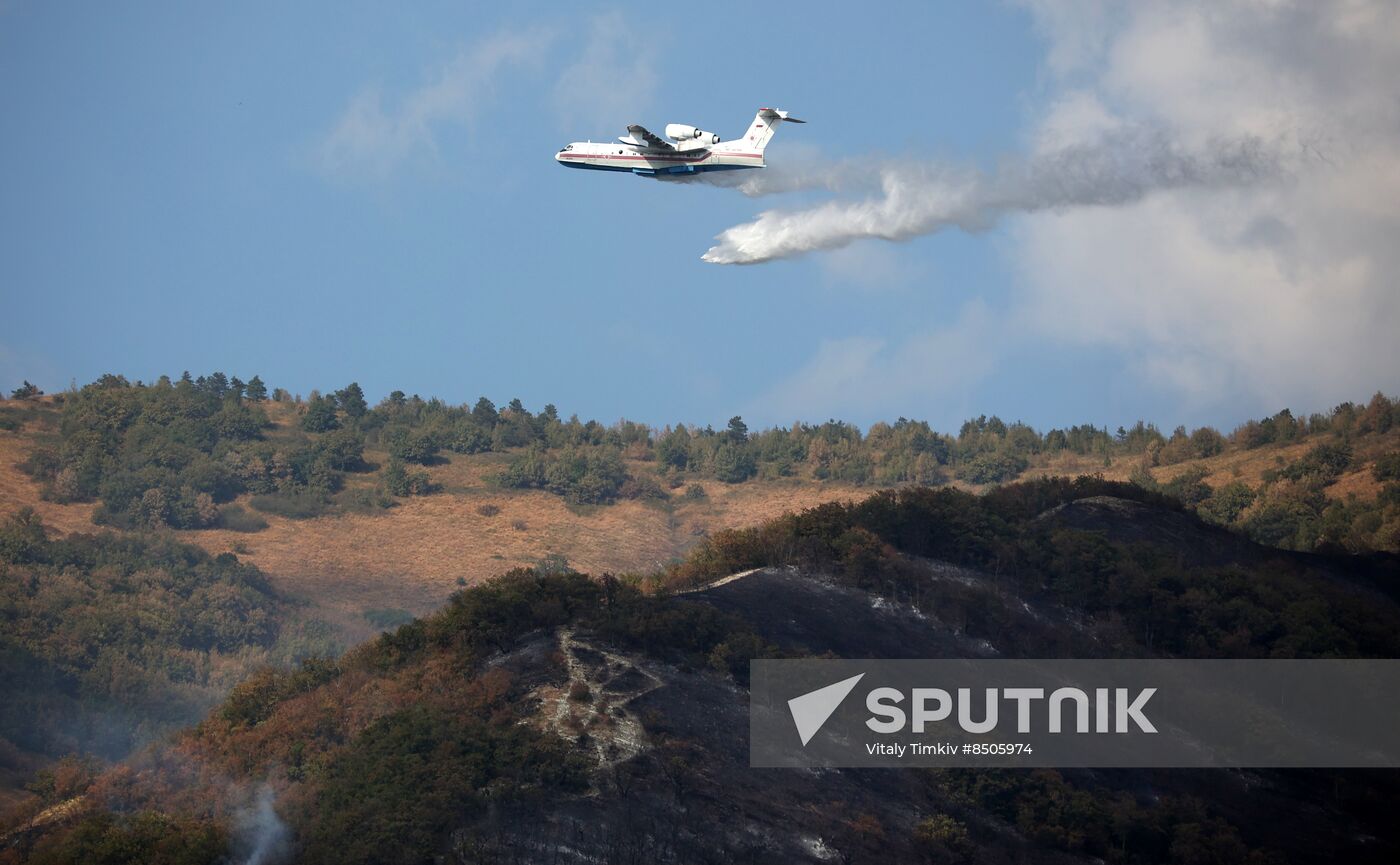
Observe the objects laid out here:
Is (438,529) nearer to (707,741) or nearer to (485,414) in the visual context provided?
(485,414)

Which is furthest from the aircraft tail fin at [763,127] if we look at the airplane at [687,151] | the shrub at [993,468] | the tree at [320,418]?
the tree at [320,418]

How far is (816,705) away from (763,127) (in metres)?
37.3

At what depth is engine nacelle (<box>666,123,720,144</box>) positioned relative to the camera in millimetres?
86062

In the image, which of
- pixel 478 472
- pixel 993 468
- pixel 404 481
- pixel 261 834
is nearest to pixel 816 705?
pixel 261 834

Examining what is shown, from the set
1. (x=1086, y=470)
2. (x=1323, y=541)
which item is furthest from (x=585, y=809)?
(x=1086, y=470)

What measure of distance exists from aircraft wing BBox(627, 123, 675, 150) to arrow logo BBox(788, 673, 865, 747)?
34.2 meters

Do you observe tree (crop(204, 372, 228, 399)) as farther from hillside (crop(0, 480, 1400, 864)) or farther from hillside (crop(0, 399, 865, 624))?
hillside (crop(0, 480, 1400, 864))

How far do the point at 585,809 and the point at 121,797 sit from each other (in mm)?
18889

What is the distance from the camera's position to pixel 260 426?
170m

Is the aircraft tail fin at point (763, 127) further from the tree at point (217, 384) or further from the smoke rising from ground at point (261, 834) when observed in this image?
the tree at point (217, 384)

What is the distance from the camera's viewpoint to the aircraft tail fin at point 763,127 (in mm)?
88188

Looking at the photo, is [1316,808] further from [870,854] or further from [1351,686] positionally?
[870,854]

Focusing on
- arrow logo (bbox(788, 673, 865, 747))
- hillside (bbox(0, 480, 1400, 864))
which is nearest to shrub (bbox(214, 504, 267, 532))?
hillside (bbox(0, 480, 1400, 864))

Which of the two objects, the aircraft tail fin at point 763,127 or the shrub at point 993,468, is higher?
the aircraft tail fin at point 763,127
